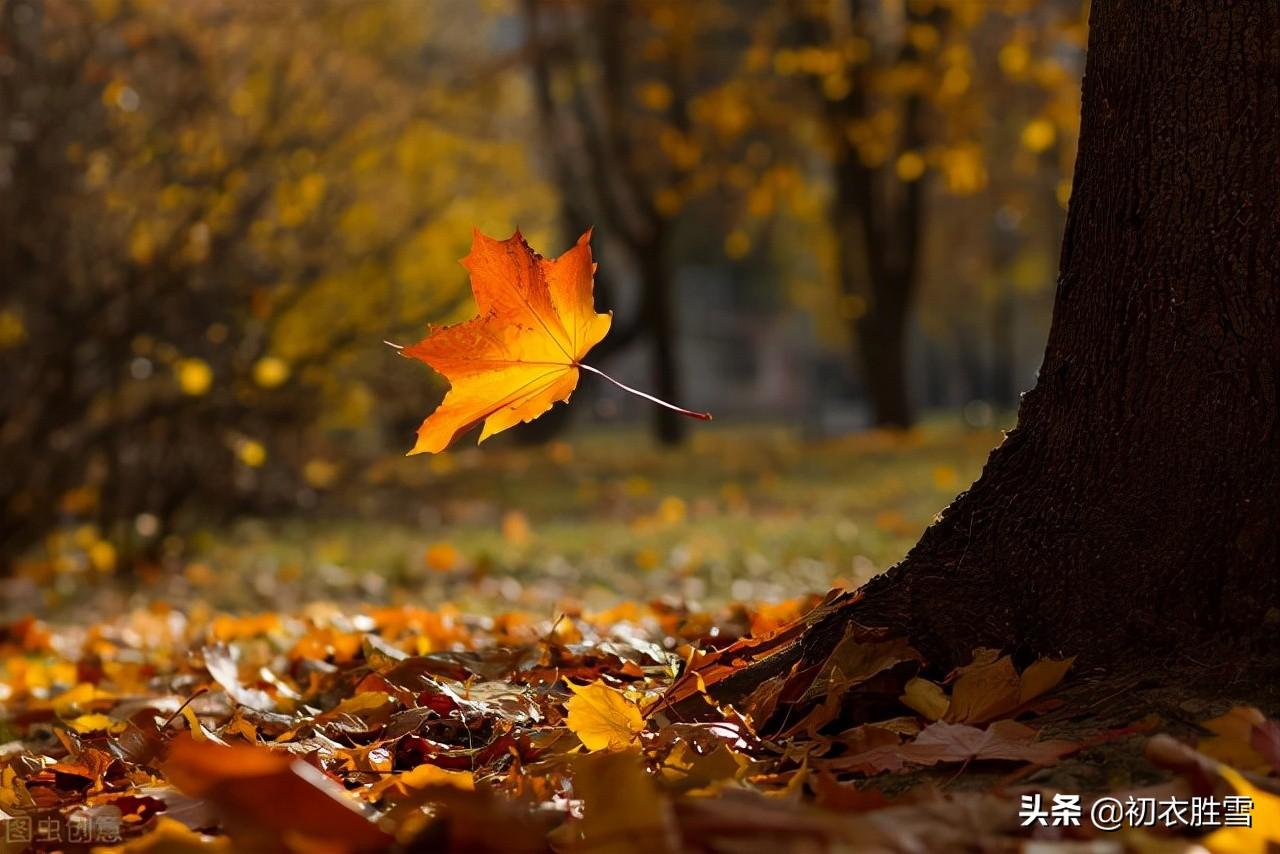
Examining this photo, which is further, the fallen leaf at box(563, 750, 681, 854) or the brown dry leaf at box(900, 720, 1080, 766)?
the brown dry leaf at box(900, 720, 1080, 766)

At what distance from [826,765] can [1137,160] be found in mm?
983

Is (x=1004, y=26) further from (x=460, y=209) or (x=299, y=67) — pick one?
(x=299, y=67)

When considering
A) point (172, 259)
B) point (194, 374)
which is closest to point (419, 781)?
point (194, 374)

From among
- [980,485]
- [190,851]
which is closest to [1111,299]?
[980,485]

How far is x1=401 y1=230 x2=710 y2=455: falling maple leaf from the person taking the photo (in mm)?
1926

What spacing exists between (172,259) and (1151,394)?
5870 mm

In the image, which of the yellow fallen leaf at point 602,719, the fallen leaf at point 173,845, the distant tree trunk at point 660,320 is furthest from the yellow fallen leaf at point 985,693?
the distant tree trunk at point 660,320

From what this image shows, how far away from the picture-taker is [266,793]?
1.26 metres

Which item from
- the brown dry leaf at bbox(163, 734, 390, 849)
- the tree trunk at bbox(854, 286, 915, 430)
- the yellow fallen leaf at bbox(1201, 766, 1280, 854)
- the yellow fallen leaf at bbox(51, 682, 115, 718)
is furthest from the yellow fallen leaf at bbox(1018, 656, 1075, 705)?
the tree trunk at bbox(854, 286, 915, 430)

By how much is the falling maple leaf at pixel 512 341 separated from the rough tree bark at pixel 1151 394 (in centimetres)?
55

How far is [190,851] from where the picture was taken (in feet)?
4.22

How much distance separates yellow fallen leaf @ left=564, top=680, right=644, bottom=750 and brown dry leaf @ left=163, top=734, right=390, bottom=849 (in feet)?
1.66

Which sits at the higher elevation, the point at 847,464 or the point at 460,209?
the point at 460,209

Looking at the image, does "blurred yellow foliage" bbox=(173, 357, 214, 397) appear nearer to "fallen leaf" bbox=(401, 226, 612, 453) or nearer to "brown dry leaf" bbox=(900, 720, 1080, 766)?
"fallen leaf" bbox=(401, 226, 612, 453)
